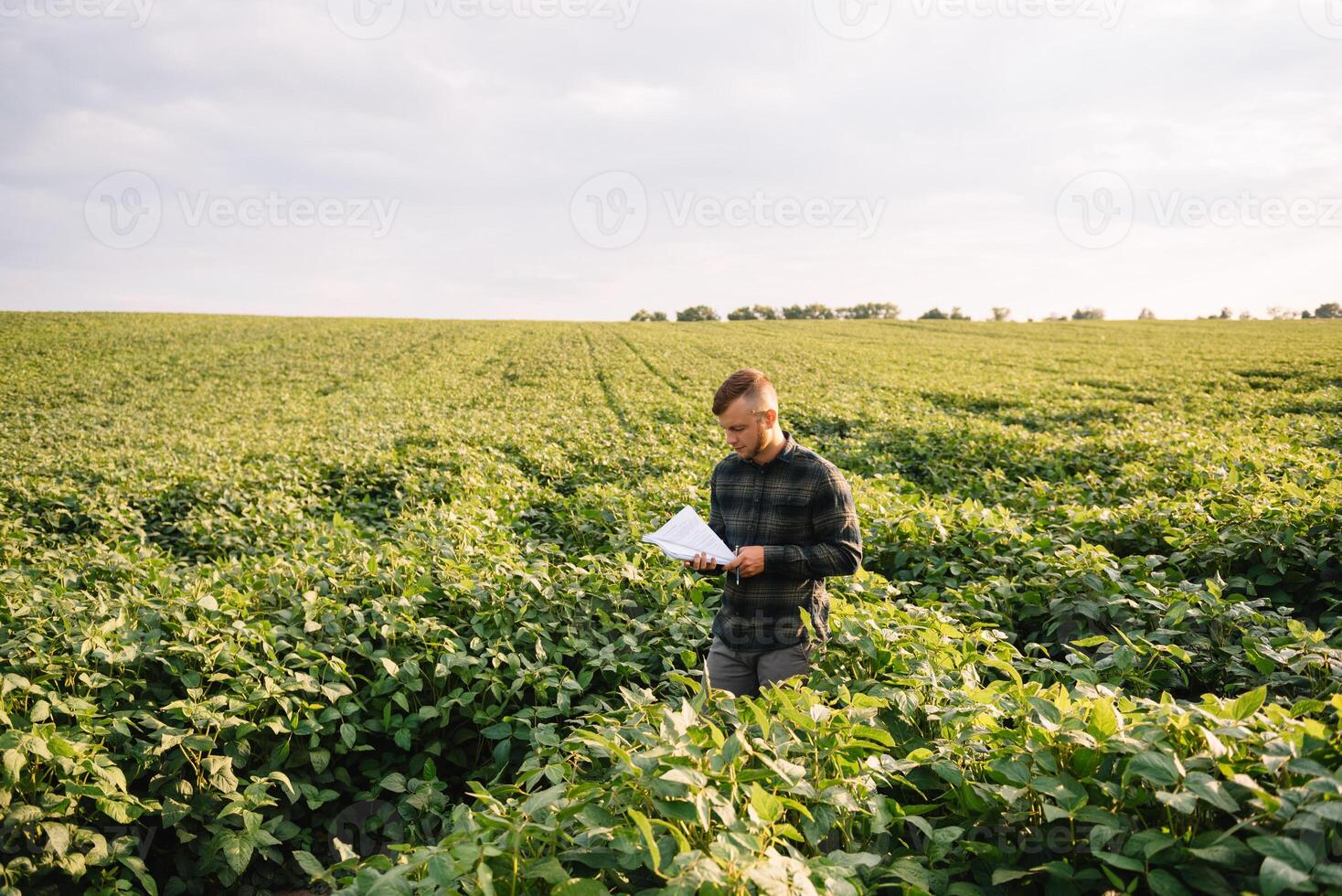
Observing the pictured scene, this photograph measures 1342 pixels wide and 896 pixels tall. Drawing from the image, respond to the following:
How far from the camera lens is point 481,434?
1319cm

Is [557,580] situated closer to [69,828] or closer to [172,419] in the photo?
[69,828]

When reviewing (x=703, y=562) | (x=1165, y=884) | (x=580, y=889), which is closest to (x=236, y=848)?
(x=580, y=889)

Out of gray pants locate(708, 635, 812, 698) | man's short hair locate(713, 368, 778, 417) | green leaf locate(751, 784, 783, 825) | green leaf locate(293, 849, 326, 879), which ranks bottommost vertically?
green leaf locate(293, 849, 326, 879)

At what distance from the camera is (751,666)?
3572 mm

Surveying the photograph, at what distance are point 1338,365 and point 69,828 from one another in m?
35.6

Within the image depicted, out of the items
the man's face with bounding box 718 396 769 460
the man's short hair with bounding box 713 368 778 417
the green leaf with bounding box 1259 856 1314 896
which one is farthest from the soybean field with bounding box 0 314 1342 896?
the man's short hair with bounding box 713 368 778 417

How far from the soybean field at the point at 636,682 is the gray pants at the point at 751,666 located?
0.66 ft

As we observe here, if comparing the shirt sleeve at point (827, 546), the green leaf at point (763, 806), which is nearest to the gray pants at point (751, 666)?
the shirt sleeve at point (827, 546)

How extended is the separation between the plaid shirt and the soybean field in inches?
12.0

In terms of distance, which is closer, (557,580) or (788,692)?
(788,692)

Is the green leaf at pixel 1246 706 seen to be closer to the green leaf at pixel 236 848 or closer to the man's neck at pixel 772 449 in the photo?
the man's neck at pixel 772 449

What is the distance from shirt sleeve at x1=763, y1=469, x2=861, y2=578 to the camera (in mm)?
3273

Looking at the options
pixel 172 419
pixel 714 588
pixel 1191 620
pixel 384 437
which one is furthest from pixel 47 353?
pixel 1191 620

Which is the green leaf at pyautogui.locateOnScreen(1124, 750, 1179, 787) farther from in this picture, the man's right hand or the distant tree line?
the distant tree line
